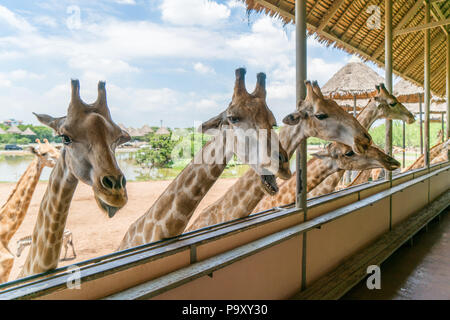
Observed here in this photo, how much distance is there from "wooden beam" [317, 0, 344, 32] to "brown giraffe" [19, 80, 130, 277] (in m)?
2.80

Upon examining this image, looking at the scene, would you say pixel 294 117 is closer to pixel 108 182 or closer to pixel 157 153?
pixel 157 153

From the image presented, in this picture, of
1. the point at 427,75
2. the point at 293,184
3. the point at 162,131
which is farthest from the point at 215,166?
the point at 427,75

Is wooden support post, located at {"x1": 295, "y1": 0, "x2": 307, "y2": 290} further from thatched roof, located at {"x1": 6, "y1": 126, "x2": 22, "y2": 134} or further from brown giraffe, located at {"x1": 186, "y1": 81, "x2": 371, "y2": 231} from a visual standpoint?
thatched roof, located at {"x1": 6, "y1": 126, "x2": 22, "y2": 134}

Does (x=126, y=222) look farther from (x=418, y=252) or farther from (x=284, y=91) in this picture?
(x=418, y=252)

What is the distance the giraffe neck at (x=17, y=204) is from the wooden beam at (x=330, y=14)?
3103 millimetres

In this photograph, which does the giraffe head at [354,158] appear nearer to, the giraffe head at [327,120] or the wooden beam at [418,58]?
the giraffe head at [327,120]

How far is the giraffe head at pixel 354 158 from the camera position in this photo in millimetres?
2791

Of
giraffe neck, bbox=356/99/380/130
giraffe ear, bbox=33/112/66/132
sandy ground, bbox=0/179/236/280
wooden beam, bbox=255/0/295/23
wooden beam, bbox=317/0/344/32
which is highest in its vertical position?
wooden beam, bbox=317/0/344/32

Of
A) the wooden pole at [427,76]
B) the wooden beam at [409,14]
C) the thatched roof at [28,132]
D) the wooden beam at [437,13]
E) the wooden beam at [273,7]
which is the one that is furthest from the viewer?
the wooden beam at [437,13]

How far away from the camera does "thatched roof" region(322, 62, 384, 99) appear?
294 inches

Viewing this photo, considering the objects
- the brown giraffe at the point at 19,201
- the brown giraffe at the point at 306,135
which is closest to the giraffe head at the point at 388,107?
the brown giraffe at the point at 306,135

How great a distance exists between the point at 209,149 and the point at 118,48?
2.75 ft


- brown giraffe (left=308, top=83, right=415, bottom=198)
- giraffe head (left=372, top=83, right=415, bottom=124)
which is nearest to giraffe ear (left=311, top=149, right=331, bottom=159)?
brown giraffe (left=308, top=83, right=415, bottom=198)
